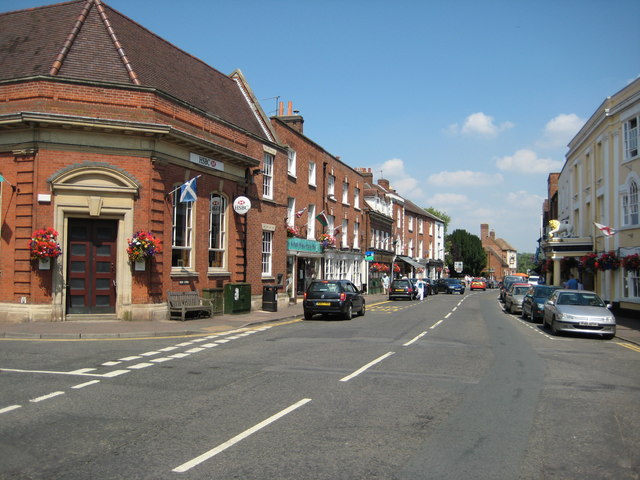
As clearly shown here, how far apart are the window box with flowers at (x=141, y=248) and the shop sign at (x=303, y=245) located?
12302 mm

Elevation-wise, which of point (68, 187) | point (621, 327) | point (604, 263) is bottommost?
point (621, 327)

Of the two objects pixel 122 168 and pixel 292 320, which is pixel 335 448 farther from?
pixel 292 320

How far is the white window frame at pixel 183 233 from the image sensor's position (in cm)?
1869

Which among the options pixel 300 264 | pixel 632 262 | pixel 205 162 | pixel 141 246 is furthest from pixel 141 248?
pixel 632 262

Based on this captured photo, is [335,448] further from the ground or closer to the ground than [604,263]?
closer to the ground

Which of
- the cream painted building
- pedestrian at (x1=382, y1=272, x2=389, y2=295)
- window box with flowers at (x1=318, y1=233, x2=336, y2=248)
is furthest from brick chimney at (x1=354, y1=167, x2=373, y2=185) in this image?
the cream painted building

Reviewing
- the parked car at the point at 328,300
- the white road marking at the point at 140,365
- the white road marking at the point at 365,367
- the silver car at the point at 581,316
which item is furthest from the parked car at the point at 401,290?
the white road marking at the point at 140,365

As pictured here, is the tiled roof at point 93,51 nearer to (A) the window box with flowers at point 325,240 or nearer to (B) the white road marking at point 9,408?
(A) the window box with flowers at point 325,240

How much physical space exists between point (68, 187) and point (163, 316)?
4918 millimetres

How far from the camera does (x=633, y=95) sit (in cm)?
2358

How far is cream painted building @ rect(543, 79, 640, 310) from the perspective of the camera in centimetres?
2388

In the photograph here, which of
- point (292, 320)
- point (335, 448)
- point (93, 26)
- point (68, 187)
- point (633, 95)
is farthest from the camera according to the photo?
point (633, 95)

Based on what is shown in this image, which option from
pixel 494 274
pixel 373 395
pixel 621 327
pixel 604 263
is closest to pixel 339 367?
pixel 373 395

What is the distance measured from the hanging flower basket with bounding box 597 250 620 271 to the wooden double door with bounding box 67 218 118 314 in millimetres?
20667
